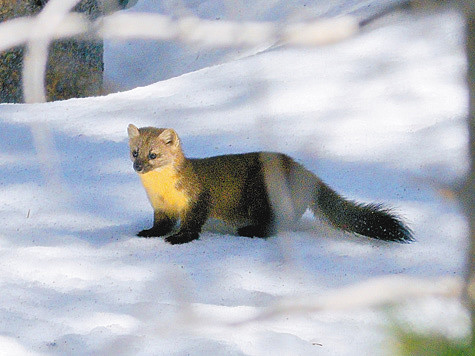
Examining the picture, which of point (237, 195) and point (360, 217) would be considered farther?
point (237, 195)

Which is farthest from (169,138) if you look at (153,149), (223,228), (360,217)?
(360,217)

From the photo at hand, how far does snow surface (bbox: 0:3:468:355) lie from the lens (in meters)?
2.44

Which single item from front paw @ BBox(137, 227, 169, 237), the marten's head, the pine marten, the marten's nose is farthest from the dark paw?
the marten's nose

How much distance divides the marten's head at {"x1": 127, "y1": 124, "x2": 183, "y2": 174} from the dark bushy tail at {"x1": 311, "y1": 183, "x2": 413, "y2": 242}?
2.37ft

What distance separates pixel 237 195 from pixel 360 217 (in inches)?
Result: 23.6

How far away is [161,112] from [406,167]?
202cm

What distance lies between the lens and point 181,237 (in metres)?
3.60

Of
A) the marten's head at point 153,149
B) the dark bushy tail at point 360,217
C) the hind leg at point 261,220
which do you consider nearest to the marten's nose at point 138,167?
the marten's head at point 153,149

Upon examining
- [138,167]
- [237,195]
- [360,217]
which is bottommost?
[360,217]

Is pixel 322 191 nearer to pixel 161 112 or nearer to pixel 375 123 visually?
pixel 375 123

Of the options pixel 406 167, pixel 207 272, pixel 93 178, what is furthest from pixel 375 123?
pixel 207 272

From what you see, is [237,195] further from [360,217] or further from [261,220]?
[360,217]

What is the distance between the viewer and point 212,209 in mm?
3713

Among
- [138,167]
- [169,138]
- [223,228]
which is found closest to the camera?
[138,167]
